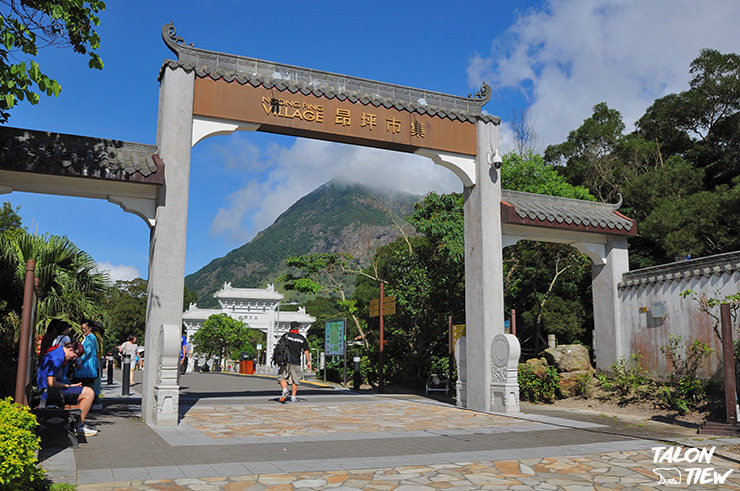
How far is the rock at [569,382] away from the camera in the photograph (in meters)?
13.9

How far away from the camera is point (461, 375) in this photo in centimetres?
1290

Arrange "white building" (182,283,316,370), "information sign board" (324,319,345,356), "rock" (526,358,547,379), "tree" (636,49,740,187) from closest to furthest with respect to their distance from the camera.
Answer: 1. "rock" (526,358,547,379)
2. "information sign board" (324,319,345,356)
3. "tree" (636,49,740,187)
4. "white building" (182,283,316,370)

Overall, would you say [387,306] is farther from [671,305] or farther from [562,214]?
[671,305]

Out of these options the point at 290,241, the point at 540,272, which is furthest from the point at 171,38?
the point at 290,241

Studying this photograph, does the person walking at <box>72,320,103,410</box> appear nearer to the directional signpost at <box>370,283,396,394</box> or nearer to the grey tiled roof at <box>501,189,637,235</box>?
the grey tiled roof at <box>501,189,637,235</box>

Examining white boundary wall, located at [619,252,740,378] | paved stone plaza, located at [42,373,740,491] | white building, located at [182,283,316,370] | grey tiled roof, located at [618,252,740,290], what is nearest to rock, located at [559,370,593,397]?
white boundary wall, located at [619,252,740,378]

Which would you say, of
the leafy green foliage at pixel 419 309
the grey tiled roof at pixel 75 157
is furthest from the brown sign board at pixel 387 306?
the grey tiled roof at pixel 75 157

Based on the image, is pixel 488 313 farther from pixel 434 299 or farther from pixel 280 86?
pixel 434 299

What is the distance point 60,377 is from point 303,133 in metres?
6.28

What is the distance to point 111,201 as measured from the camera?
10.3m

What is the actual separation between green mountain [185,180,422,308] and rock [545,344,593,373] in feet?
359

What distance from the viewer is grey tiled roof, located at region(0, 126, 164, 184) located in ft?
30.1

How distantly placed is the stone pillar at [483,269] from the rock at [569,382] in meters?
2.95

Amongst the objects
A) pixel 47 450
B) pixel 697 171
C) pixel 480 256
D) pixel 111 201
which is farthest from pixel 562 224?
pixel 697 171
